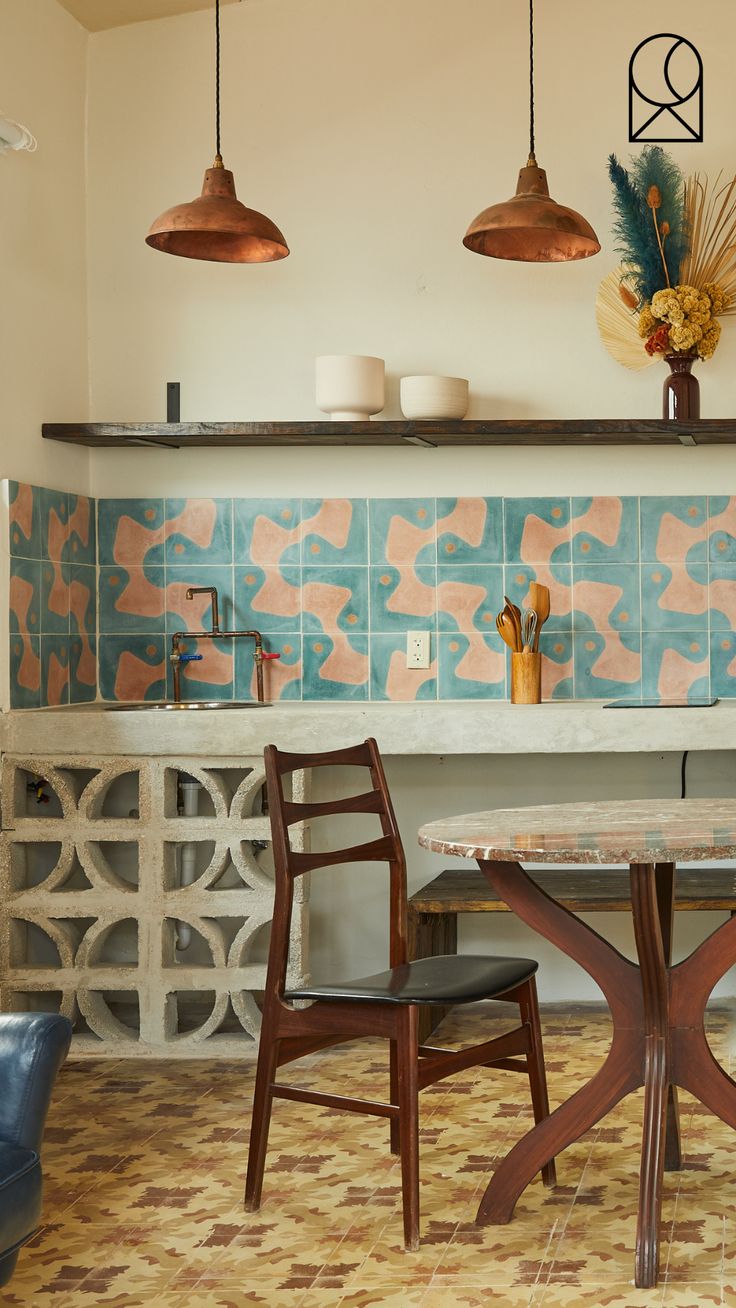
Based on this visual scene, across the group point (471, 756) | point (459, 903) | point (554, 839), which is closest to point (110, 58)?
point (471, 756)

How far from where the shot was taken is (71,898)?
159 inches

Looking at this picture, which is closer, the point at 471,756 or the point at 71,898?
the point at 71,898

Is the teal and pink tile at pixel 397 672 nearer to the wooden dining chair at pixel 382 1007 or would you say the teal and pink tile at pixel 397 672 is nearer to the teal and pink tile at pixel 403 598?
the teal and pink tile at pixel 403 598

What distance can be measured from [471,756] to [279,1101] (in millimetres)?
1320

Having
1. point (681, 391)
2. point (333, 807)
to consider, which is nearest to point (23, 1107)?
point (333, 807)

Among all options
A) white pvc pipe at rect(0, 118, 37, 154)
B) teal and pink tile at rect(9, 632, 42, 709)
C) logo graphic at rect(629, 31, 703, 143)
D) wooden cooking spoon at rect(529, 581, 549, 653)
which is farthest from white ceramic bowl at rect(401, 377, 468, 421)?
white pvc pipe at rect(0, 118, 37, 154)

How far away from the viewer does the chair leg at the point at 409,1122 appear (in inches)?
104

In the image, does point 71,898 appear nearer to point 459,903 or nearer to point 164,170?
point 459,903

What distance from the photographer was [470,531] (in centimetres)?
457

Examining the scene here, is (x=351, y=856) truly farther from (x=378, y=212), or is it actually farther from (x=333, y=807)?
(x=378, y=212)

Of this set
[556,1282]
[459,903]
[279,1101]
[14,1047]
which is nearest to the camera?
[14,1047]

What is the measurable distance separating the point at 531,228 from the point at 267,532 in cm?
141

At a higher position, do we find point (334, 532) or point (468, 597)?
point (334, 532)

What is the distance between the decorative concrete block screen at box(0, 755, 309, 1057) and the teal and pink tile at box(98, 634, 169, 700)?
617 mm
